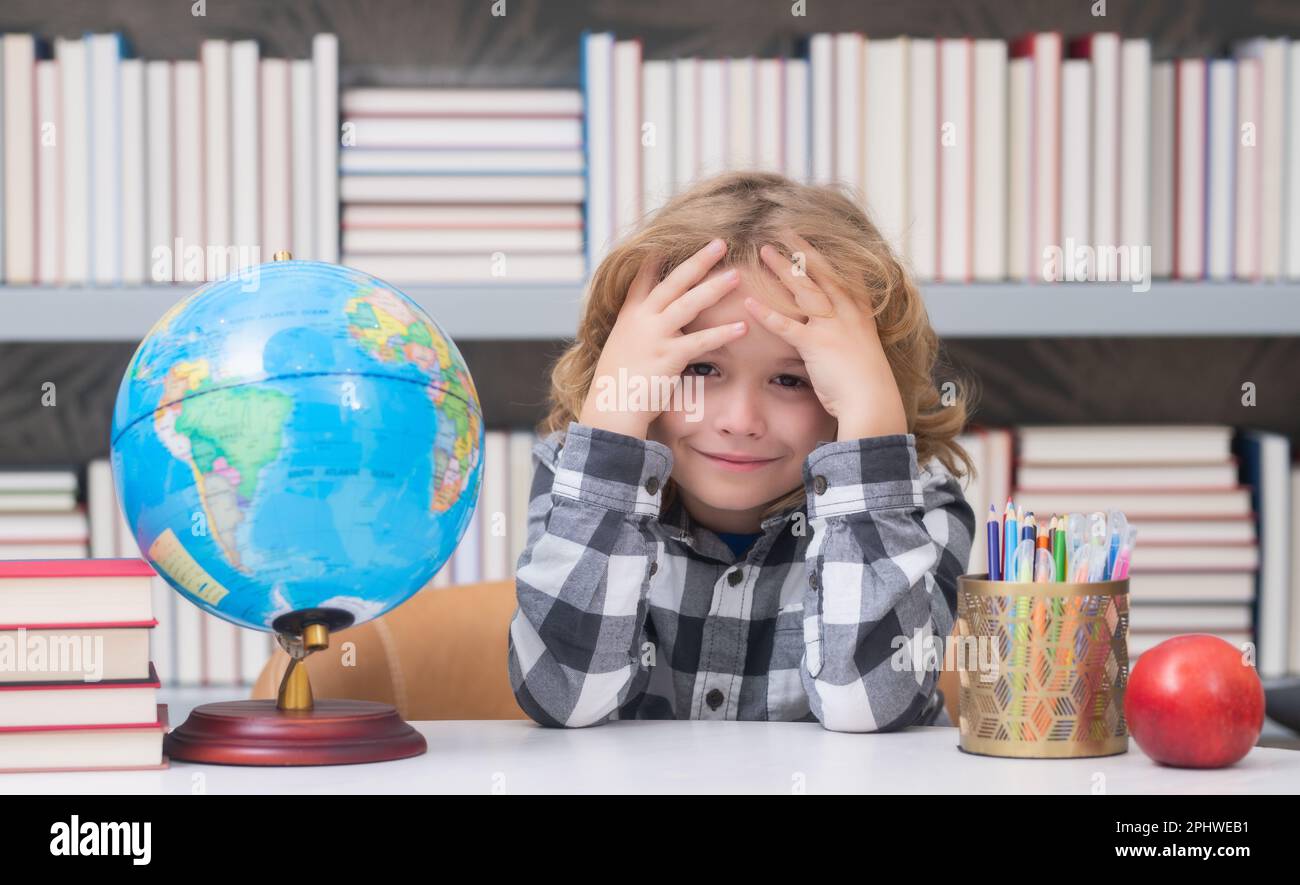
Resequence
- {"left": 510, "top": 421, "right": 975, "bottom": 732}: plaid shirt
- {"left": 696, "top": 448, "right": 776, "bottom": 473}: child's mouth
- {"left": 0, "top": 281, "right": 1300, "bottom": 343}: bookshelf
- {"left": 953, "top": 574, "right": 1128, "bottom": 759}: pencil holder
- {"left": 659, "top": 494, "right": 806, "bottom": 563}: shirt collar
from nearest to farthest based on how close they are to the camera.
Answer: {"left": 953, "top": 574, "right": 1128, "bottom": 759}: pencil holder
{"left": 510, "top": 421, "right": 975, "bottom": 732}: plaid shirt
{"left": 696, "top": 448, "right": 776, "bottom": 473}: child's mouth
{"left": 659, "top": 494, "right": 806, "bottom": 563}: shirt collar
{"left": 0, "top": 281, "right": 1300, "bottom": 343}: bookshelf

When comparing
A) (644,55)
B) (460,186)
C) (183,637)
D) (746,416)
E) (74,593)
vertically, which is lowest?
(183,637)

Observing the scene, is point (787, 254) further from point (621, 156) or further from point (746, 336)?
point (621, 156)

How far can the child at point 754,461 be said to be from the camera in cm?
116

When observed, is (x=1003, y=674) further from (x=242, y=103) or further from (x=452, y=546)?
(x=242, y=103)

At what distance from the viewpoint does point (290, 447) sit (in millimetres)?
879

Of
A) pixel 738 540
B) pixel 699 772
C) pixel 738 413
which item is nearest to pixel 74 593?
pixel 699 772

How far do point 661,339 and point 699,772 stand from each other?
1.31 feet

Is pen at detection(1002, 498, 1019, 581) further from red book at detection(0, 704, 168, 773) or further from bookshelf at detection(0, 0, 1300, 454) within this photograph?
bookshelf at detection(0, 0, 1300, 454)

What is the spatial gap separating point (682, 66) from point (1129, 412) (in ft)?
3.06

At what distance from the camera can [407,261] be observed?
1948mm

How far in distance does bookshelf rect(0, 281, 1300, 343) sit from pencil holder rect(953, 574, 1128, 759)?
0.99 m

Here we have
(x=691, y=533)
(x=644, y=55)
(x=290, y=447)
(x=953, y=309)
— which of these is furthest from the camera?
(x=644, y=55)

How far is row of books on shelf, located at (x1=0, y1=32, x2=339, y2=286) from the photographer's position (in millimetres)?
1920

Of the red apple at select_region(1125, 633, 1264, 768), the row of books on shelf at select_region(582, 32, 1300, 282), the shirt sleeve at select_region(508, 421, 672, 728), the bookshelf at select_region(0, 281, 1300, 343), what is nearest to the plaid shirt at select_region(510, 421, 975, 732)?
the shirt sleeve at select_region(508, 421, 672, 728)
